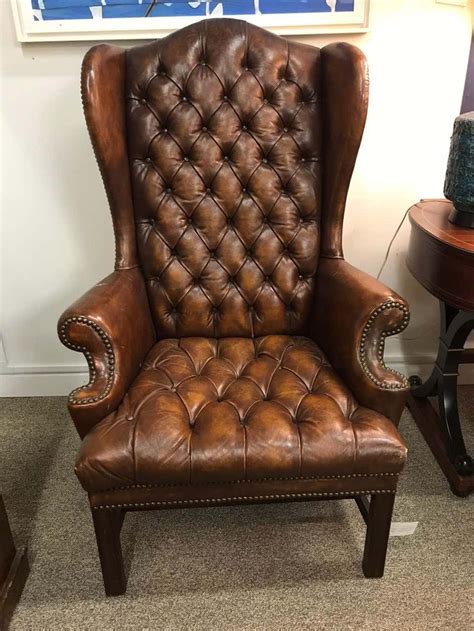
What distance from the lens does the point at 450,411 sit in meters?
1.69

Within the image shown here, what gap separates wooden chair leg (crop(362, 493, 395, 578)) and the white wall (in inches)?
36.5

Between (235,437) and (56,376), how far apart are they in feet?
3.74

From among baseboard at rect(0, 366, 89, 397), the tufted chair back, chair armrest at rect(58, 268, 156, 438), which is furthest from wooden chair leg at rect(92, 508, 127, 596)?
baseboard at rect(0, 366, 89, 397)

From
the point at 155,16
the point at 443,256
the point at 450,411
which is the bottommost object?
the point at 450,411

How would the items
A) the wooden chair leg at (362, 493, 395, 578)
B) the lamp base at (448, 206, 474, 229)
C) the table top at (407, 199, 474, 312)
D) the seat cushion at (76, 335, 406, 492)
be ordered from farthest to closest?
the lamp base at (448, 206, 474, 229)
the table top at (407, 199, 474, 312)
the wooden chair leg at (362, 493, 395, 578)
the seat cushion at (76, 335, 406, 492)

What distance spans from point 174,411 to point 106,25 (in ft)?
3.77

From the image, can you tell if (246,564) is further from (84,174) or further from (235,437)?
(84,174)

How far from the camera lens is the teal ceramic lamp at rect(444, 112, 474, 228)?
53.1 inches

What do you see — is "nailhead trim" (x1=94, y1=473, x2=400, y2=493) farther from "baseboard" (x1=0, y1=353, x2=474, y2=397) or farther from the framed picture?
the framed picture

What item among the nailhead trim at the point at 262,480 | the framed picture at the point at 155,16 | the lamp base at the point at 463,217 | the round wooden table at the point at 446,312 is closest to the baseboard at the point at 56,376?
the round wooden table at the point at 446,312

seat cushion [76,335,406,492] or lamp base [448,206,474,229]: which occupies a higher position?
lamp base [448,206,474,229]

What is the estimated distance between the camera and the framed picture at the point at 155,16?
155 centimetres

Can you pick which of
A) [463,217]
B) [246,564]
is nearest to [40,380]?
[246,564]

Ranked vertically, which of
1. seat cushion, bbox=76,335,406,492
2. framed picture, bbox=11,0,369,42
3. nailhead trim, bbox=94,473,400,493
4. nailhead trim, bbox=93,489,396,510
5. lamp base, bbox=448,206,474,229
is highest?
framed picture, bbox=11,0,369,42
